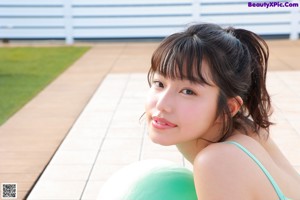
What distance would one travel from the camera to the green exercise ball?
2213 millimetres

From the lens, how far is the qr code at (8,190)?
3966 mm

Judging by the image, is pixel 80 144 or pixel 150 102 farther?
pixel 80 144

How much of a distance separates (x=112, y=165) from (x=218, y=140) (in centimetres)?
264

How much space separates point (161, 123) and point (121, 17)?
43.7ft

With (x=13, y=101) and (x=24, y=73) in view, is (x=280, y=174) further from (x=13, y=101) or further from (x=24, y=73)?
(x=24, y=73)

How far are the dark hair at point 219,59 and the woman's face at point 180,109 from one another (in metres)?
0.03

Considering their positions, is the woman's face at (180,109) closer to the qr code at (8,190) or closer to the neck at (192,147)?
the neck at (192,147)

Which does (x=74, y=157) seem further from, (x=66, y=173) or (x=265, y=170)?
(x=265, y=170)

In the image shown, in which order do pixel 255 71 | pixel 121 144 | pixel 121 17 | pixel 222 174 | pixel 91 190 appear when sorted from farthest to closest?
pixel 121 17 → pixel 121 144 → pixel 91 190 → pixel 255 71 → pixel 222 174

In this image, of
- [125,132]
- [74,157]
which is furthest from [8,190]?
[125,132]

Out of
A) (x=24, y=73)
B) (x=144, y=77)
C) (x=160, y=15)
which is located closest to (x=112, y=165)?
(x=144, y=77)

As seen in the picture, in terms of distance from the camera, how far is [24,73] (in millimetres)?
9781

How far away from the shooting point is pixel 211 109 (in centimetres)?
194

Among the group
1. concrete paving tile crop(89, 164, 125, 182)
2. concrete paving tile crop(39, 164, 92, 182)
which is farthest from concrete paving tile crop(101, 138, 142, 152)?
concrete paving tile crop(39, 164, 92, 182)
